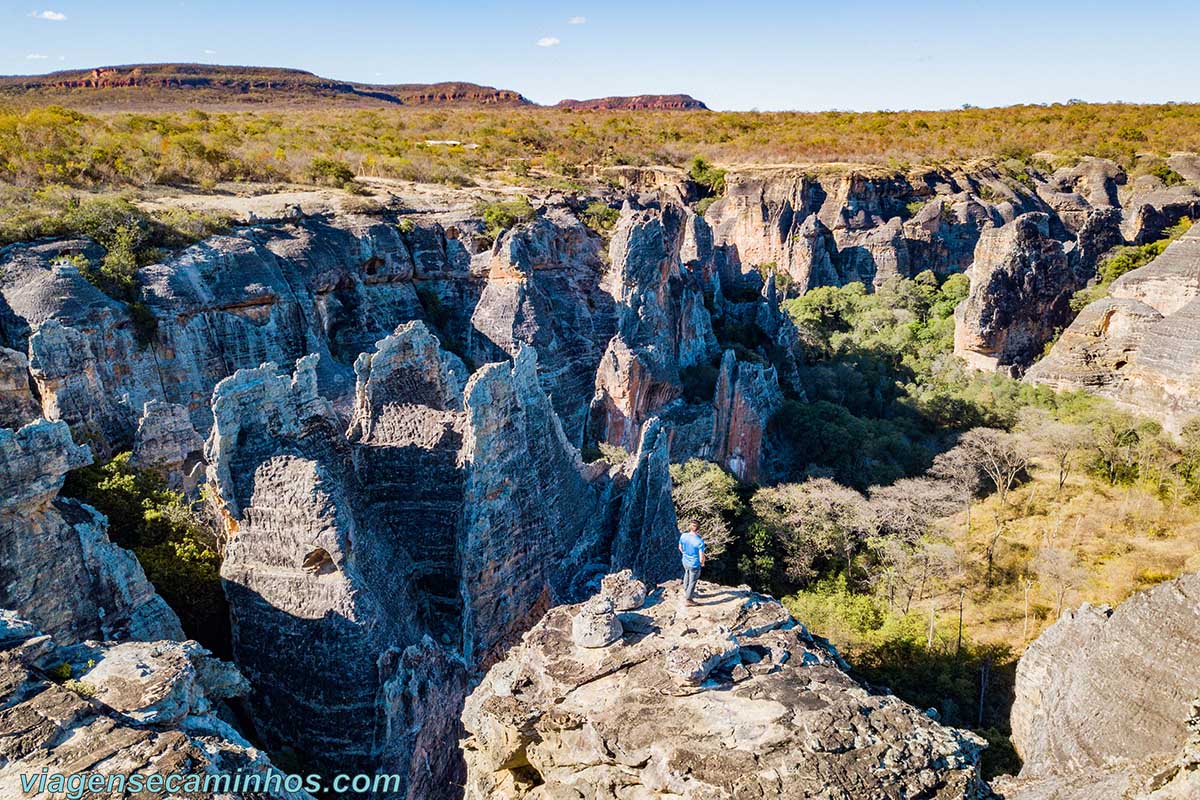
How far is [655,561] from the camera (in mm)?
11984

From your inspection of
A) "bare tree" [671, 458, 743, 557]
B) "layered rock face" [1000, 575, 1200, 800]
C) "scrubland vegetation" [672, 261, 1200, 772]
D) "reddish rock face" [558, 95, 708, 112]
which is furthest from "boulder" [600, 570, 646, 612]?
"reddish rock face" [558, 95, 708, 112]

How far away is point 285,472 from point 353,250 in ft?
56.3

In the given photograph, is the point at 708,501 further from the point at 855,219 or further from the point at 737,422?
the point at 855,219

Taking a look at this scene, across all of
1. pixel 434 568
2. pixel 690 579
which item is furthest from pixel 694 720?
pixel 434 568

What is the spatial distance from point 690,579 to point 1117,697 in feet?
16.4

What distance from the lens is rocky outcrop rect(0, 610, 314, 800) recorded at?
5.14 meters

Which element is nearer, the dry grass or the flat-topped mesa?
the dry grass

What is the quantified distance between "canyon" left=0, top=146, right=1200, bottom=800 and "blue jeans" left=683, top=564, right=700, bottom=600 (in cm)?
26

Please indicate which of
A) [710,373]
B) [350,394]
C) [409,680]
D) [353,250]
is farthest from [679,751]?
[353,250]

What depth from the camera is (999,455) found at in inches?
835

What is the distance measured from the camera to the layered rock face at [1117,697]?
24.9ft

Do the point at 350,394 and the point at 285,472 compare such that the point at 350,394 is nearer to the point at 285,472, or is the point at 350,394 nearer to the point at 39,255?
the point at 39,255

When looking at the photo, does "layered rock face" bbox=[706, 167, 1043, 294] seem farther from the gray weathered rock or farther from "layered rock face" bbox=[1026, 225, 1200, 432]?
the gray weathered rock

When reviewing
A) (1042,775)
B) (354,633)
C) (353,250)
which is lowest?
(1042,775)
